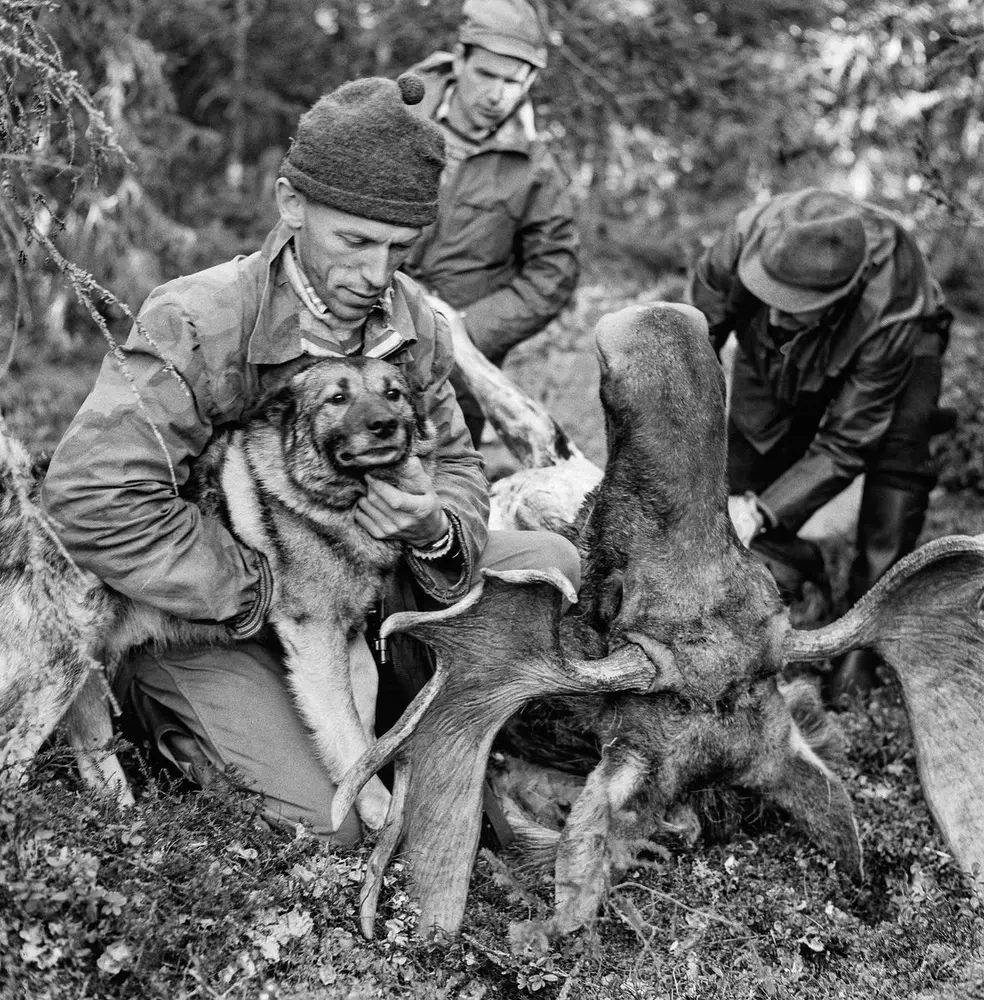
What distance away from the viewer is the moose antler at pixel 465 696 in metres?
4.12

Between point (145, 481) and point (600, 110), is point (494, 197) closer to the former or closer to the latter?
point (145, 481)

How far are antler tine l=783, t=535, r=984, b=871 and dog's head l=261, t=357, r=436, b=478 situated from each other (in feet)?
5.33

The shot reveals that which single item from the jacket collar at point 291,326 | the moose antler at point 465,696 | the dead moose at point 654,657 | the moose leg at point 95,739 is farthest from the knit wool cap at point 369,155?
the moose leg at point 95,739

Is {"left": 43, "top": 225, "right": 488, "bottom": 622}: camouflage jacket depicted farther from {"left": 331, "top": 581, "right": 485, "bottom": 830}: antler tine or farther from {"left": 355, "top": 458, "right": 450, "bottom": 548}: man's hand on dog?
{"left": 331, "top": 581, "right": 485, "bottom": 830}: antler tine

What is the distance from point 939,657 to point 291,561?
244 centimetres

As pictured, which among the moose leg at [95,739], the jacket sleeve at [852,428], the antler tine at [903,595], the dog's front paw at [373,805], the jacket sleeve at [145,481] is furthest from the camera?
the jacket sleeve at [852,428]

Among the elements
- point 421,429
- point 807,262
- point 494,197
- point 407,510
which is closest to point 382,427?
point 407,510

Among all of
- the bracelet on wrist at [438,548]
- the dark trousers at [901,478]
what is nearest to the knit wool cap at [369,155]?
the bracelet on wrist at [438,548]

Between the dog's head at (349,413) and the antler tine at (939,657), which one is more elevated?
the dog's head at (349,413)

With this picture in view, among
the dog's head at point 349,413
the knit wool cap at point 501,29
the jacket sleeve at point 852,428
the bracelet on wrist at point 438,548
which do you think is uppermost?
the knit wool cap at point 501,29

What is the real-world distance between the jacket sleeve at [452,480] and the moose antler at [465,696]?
45 centimetres

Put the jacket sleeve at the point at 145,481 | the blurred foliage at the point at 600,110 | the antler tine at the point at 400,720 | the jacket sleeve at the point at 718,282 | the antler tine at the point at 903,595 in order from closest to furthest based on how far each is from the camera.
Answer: the antler tine at the point at 400,720 < the jacket sleeve at the point at 145,481 < the antler tine at the point at 903,595 < the jacket sleeve at the point at 718,282 < the blurred foliage at the point at 600,110

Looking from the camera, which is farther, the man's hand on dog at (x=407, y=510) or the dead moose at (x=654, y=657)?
the man's hand on dog at (x=407, y=510)

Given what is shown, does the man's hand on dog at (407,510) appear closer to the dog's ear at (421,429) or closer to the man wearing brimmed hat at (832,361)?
the dog's ear at (421,429)
